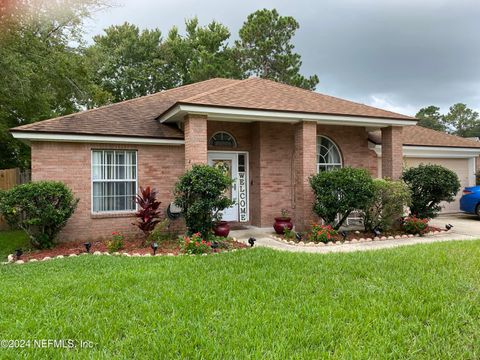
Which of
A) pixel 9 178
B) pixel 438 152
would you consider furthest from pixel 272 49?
pixel 9 178

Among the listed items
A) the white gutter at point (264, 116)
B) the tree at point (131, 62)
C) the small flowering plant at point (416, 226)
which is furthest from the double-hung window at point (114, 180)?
the tree at point (131, 62)

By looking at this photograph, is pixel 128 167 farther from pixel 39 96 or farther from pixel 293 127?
pixel 39 96

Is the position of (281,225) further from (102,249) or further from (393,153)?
(102,249)

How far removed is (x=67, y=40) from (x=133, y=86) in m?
14.7

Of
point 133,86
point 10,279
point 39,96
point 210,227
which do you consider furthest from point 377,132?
point 133,86

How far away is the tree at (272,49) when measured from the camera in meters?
26.1

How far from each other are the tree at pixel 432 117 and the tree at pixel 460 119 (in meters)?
1.71

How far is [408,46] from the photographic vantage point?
45.7 ft

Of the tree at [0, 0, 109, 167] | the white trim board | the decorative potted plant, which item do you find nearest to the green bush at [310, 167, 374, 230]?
the decorative potted plant

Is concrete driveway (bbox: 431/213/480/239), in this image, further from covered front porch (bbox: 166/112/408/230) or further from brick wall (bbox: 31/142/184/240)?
brick wall (bbox: 31/142/184/240)

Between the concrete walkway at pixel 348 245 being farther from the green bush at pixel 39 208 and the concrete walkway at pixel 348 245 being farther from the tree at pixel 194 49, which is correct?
the tree at pixel 194 49

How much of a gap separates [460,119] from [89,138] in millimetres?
71098

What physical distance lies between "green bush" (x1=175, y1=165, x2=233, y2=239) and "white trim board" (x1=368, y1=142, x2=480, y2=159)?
760cm

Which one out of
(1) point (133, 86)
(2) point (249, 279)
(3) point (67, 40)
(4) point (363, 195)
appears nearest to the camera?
(2) point (249, 279)
